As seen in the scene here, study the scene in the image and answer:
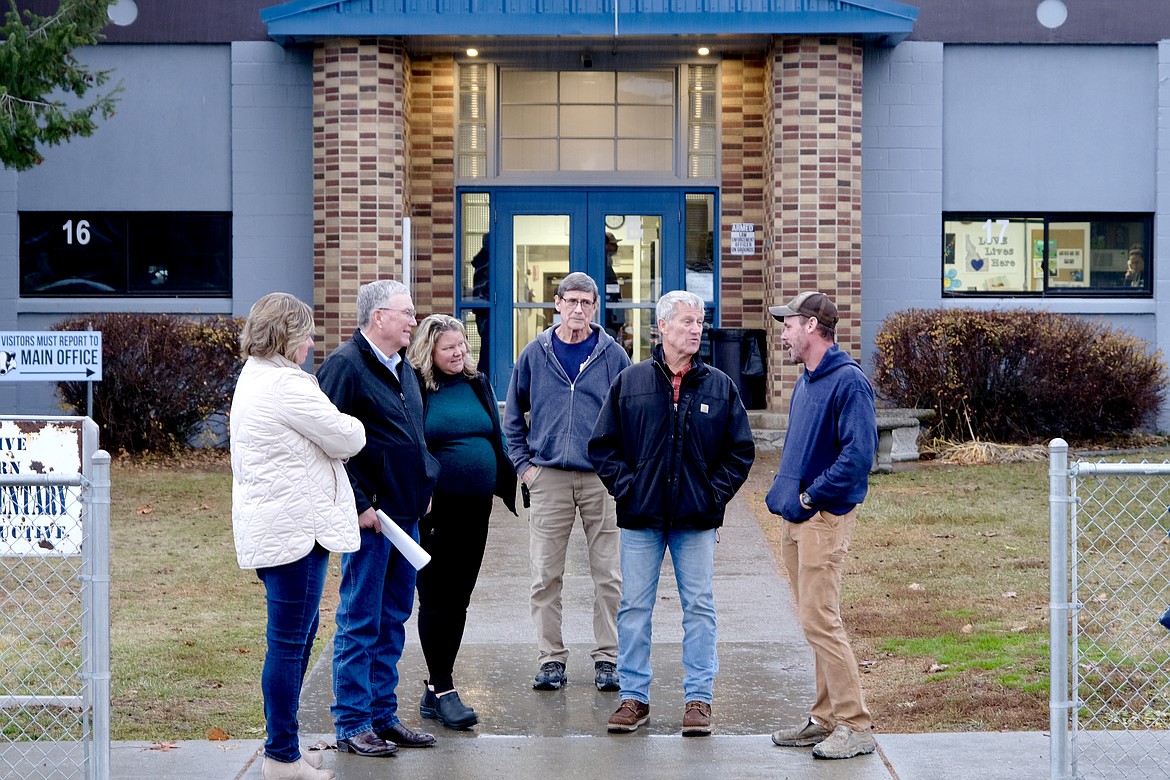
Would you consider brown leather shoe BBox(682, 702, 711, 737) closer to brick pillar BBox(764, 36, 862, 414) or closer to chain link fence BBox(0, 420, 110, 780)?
chain link fence BBox(0, 420, 110, 780)

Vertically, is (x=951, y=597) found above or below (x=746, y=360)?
below

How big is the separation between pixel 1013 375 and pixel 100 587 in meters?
12.0

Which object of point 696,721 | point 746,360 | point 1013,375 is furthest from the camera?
point 746,360

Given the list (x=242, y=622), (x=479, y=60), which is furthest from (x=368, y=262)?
(x=242, y=622)

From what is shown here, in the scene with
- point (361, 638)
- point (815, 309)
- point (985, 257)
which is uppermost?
point (985, 257)

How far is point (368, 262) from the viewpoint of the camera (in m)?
15.8

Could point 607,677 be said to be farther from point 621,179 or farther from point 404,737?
point 621,179

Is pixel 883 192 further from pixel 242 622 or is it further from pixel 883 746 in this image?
pixel 883 746

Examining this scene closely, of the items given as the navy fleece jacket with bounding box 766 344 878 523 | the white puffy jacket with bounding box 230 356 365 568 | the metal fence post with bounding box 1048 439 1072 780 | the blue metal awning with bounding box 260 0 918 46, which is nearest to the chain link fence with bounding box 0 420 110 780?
the white puffy jacket with bounding box 230 356 365 568

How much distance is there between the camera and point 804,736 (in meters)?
6.17

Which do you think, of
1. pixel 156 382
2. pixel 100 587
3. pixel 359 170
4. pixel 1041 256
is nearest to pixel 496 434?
pixel 100 587

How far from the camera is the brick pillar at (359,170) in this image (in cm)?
1576

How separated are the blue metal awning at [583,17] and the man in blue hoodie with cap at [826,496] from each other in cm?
987

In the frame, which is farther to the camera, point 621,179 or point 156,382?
point 621,179
